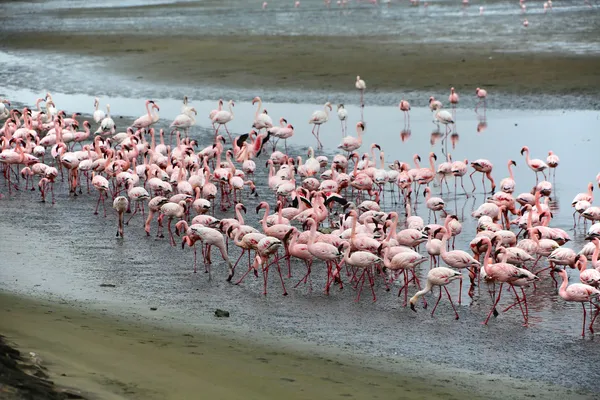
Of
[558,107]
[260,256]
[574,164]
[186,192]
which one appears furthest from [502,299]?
[558,107]

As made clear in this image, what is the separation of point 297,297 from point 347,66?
650 inches

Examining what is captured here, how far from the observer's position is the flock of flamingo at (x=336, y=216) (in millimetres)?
10125

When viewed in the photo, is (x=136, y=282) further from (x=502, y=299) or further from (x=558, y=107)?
(x=558, y=107)

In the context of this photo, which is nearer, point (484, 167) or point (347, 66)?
point (484, 167)

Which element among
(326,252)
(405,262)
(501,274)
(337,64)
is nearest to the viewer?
(501,274)

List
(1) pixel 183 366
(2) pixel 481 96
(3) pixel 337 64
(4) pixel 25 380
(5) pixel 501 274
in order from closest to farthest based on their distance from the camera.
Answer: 1. (4) pixel 25 380
2. (1) pixel 183 366
3. (5) pixel 501 274
4. (2) pixel 481 96
5. (3) pixel 337 64

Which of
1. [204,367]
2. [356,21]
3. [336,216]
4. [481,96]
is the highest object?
[356,21]

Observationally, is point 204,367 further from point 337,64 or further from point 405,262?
point 337,64

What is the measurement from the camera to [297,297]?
10156 mm

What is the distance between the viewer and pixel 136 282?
Answer: 10.5 metres

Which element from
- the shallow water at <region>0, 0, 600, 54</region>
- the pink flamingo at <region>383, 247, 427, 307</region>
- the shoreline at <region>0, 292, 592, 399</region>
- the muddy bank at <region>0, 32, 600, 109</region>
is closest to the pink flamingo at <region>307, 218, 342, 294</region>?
the pink flamingo at <region>383, 247, 427, 307</region>

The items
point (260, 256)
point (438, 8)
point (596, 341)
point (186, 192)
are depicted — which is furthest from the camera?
point (438, 8)

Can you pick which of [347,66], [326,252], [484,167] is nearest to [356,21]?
[347,66]

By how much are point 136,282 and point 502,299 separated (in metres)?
3.99
